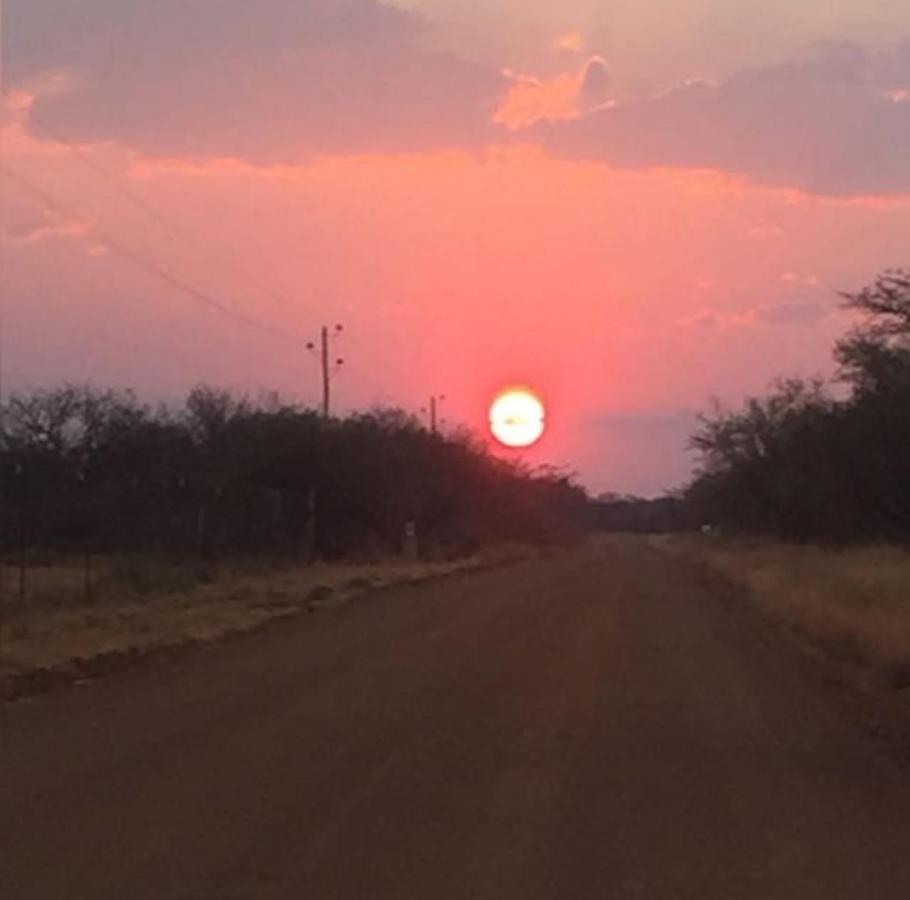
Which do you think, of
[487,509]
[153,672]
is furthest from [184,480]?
[487,509]

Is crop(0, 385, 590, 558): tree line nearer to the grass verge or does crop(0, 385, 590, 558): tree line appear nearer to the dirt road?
the grass verge

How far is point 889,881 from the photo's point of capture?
10.8 meters

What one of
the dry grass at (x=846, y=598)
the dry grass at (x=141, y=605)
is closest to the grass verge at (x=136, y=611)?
the dry grass at (x=141, y=605)

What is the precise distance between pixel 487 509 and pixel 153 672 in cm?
9086

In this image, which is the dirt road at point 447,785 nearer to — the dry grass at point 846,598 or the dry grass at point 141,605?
the dry grass at point 846,598

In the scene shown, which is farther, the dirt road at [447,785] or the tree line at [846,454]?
the tree line at [846,454]

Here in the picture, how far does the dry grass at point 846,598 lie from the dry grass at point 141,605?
33.7 feet

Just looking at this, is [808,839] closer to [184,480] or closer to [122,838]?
[122,838]

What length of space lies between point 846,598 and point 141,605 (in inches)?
576

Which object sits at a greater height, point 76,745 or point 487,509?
point 487,509

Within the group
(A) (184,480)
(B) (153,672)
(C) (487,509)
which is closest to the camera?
(B) (153,672)

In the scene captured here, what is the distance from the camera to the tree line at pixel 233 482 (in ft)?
156

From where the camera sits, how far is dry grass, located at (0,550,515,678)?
94.1 ft

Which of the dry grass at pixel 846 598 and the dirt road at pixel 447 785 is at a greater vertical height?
the dry grass at pixel 846 598
